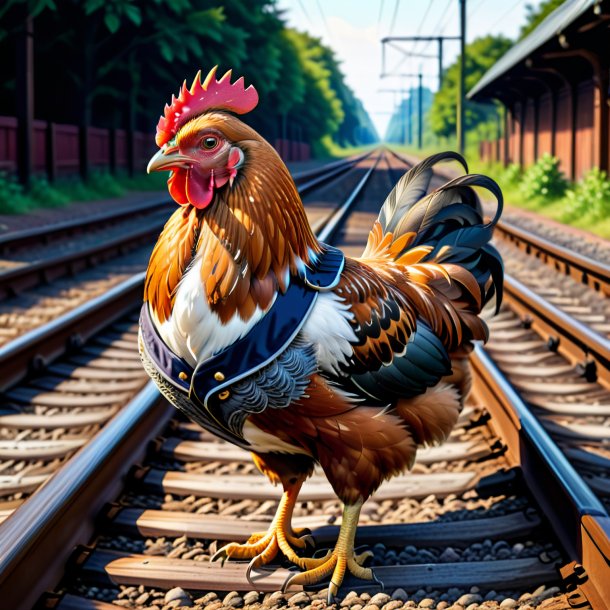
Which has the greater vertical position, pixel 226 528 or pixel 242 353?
pixel 242 353

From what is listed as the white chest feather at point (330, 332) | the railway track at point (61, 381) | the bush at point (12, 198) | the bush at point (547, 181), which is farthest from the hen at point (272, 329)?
the bush at point (547, 181)

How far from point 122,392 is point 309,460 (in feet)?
8.48

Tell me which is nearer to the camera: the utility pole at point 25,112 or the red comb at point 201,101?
the red comb at point 201,101

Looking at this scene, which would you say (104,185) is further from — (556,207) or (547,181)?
(556,207)

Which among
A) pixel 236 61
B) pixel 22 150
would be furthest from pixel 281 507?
pixel 236 61

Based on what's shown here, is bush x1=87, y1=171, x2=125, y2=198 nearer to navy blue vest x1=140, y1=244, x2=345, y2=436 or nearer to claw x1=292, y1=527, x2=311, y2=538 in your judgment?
claw x1=292, y1=527, x2=311, y2=538

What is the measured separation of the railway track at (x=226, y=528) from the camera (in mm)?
2682

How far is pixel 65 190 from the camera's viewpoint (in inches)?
806

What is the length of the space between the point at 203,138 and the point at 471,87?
63480 millimetres

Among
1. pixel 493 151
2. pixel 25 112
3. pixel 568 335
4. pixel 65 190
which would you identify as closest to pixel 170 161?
pixel 568 335

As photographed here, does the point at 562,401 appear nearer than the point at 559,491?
No

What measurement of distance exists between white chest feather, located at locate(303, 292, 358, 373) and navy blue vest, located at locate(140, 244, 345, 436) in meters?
0.03

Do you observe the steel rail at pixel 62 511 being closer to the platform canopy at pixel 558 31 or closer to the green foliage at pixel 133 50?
the platform canopy at pixel 558 31

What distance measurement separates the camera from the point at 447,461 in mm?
3924
